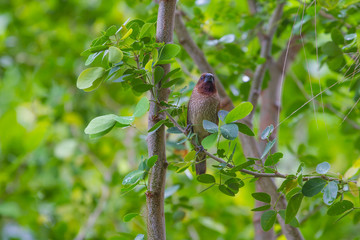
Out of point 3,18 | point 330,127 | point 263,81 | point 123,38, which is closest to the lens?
point 123,38

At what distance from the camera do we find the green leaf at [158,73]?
3.73ft

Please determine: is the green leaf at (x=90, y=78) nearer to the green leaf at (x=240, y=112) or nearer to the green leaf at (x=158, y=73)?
the green leaf at (x=158, y=73)

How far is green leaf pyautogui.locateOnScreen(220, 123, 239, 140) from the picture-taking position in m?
1.06

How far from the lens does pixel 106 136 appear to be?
11.0 feet

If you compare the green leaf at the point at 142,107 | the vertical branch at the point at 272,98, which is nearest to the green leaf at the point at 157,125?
the green leaf at the point at 142,107

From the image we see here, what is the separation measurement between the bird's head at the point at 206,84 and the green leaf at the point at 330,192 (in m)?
0.80

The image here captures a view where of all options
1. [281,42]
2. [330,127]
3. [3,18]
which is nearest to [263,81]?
[281,42]

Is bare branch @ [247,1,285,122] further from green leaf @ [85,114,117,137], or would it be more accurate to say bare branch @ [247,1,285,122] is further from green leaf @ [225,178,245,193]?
green leaf @ [85,114,117,137]

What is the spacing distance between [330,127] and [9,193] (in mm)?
2388

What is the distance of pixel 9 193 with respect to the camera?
2852 millimetres

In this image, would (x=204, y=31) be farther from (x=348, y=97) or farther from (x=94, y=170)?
(x=94, y=170)

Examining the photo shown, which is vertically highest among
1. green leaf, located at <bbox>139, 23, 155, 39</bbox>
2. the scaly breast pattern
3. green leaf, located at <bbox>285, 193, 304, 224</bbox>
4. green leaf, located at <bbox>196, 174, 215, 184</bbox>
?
green leaf, located at <bbox>139, 23, 155, 39</bbox>

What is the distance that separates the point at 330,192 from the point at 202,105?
2.76 feet

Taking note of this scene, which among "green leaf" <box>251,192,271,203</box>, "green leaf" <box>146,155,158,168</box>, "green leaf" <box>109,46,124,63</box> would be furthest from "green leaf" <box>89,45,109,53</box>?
"green leaf" <box>251,192,271,203</box>
